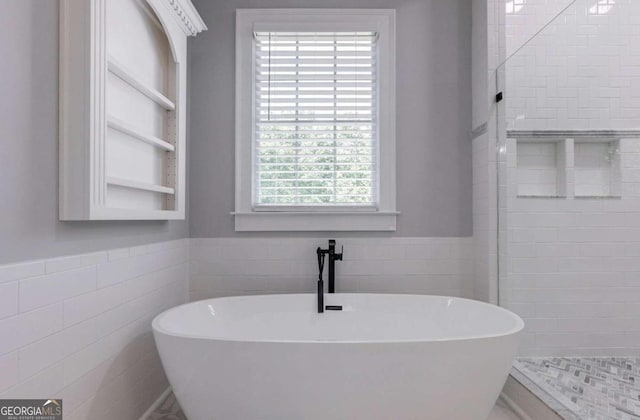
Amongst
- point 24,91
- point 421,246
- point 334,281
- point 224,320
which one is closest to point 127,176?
point 24,91

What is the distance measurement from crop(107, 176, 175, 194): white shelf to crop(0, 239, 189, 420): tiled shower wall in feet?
0.93

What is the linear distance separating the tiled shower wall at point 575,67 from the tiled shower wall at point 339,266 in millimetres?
940

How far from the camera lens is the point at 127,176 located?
5.15 feet

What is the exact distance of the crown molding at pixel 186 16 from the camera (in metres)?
1.89

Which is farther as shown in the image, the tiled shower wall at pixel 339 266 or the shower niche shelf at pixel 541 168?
the tiled shower wall at pixel 339 266

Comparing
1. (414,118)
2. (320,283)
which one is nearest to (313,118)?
(414,118)

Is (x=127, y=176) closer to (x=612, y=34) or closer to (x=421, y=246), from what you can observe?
(x=421, y=246)

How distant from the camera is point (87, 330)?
A: 4.47 ft

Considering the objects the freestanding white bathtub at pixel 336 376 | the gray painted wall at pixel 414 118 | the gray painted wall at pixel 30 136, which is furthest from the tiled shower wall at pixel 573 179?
the gray painted wall at pixel 30 136

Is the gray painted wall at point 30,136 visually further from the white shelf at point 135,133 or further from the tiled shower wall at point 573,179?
the tiled shower wall at point 573,179

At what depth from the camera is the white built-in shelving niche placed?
Result: 1.23m

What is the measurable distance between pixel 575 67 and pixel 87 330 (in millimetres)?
2562

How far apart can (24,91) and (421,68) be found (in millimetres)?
2158

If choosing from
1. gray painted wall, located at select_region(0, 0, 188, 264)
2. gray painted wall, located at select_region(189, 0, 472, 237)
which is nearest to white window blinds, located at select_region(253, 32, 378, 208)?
gray painted wall, located at select_region(189, 0, 472, 237)
